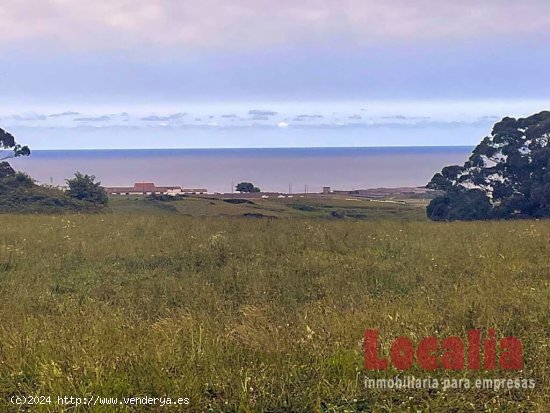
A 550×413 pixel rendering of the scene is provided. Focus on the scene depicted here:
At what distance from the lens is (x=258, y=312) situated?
592 cm

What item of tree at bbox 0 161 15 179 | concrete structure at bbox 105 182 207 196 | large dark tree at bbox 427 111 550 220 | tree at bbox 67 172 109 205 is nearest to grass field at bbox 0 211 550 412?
large dark tree at bbox 427 111 550 220

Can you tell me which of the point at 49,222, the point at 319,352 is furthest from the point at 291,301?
the point at 49,222

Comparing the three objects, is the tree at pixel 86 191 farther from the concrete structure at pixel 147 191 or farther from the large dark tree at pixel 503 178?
the large dark tree at pixel 503 178

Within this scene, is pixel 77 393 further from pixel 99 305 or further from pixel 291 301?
pixel 291 301

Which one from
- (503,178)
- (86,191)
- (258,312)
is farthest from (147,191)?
(258,312)

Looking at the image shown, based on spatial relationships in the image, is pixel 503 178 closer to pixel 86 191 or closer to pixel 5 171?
pixel 86 191

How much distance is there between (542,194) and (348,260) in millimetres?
25393

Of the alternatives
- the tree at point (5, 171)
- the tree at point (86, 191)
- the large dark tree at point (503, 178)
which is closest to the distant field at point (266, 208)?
the tree at point (86, 191)

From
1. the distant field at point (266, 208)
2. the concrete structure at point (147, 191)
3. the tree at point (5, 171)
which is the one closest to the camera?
the distant field at point (266, 208)

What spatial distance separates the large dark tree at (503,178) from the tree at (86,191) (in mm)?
24123

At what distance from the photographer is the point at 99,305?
258 inches

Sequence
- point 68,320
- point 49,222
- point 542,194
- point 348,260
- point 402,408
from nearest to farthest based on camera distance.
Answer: point 402,408 < point 68,320 < point 348,260 < point 49,222 < point 542,194

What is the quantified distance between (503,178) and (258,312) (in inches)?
1285

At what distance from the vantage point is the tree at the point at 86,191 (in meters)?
39.1
